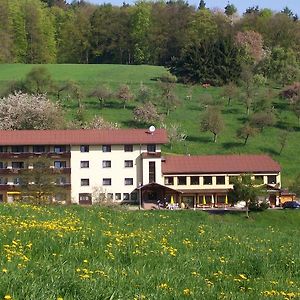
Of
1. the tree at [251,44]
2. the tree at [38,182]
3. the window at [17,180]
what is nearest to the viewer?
the tree at [38,182]

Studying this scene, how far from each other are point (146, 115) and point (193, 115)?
716cm

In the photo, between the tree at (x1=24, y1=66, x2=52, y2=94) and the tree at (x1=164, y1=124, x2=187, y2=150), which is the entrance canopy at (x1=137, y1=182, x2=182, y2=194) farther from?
the tree at (x1=24, y1=66, x2=52, y2=94)

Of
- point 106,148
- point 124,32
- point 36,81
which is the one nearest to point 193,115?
point 36,81

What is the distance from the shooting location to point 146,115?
233 feet

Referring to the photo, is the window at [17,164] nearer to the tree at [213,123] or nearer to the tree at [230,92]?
the tree at [213,123]

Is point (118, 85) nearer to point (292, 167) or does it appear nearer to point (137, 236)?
point (292, 167)

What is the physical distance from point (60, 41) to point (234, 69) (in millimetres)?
43392

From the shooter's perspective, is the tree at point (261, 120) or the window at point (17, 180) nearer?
the window at point (17, 180)

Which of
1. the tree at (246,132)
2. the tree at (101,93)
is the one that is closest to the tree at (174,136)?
the tree at (246,132)

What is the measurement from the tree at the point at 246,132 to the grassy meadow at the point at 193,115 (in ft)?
2.58

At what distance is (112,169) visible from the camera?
2229 inches

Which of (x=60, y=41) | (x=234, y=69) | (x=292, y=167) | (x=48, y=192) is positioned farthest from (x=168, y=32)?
(x=48, y=192)

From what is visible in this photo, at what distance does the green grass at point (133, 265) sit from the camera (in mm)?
6809

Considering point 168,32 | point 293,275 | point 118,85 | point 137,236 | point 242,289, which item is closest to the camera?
point 242,289
